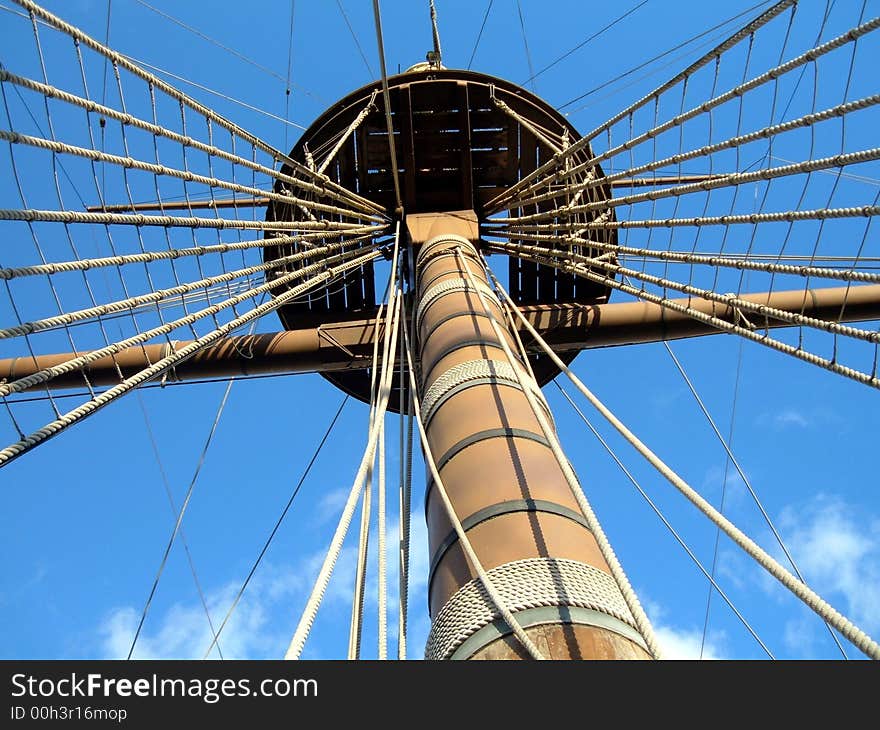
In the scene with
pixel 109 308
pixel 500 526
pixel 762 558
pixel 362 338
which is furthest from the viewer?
pixel 362 338

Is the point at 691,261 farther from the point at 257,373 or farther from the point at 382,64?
the point at 257,373

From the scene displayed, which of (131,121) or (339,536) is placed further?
(131,121)

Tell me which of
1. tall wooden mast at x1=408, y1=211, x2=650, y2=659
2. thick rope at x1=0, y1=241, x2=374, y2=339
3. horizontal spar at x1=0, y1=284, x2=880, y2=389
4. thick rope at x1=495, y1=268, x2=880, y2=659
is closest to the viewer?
thick rope at x1=495, y1=268, x2=880, y2=659

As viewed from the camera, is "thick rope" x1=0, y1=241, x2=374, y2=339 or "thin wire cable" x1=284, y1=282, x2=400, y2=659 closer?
"thin wire cable" x1=284, y1=282, x2=400, y2=659

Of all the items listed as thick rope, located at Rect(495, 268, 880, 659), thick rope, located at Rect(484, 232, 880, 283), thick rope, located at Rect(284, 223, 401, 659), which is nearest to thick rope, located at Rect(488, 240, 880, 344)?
thick rope, located at Rect(484, 232, 880, 283)

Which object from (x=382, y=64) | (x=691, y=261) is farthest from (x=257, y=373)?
(x=691, y=261)

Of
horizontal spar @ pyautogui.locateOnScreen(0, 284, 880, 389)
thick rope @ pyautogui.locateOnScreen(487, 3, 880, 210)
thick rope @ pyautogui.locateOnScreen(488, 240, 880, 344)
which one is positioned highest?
thick rope @ pyautogui.locateOnScreen(487, 3, 880, 210)

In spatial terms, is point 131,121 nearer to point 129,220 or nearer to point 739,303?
point 129,220

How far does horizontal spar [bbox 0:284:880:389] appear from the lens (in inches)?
317

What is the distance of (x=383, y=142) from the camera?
28.3ft

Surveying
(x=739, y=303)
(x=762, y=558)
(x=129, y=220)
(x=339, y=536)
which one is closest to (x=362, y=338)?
(x=129, y=220)

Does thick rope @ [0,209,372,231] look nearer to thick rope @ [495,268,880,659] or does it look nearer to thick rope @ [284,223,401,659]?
thick rope @ [284,223,401,659]

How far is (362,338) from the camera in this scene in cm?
825

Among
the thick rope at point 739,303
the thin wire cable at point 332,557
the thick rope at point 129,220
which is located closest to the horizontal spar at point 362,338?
the thick rope at point 739,303
